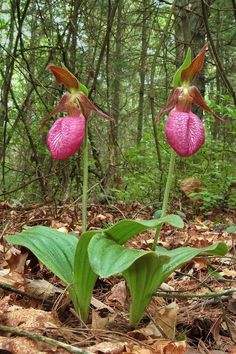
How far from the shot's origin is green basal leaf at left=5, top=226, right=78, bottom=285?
1.50 meters

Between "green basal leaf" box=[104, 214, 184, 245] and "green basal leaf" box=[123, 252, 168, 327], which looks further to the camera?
"green basal leaf" box=[123, 252, 168, 327]

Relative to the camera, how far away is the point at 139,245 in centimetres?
279

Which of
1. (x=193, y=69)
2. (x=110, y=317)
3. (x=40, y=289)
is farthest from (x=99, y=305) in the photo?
(x=193, y=69)

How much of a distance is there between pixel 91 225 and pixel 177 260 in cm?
175

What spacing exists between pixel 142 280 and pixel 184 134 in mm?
505

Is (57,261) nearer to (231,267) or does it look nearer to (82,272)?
(82,272)

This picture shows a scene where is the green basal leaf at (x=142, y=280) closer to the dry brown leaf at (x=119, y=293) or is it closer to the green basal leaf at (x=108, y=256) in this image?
the green basal leaf at (x=108, y=256)

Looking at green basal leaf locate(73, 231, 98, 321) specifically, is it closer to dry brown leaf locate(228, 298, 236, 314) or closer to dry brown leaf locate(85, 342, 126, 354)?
dry brown leaf locate(85, 342, 126, 354)

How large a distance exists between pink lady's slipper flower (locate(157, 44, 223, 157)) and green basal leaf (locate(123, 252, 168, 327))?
37 cm

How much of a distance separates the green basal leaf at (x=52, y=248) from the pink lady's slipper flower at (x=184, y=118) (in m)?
0.52

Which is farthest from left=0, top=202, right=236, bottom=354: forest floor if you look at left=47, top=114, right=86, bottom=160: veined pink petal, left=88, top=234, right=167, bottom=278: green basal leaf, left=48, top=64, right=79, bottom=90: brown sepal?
left=48, top=64, right=79, bottom=90: brown sepal

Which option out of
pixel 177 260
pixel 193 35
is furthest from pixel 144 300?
pixel 193 35

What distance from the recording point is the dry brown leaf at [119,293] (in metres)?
1.83

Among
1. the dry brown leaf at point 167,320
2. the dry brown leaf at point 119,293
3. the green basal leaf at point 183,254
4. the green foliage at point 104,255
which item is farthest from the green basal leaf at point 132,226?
the dry brown leaf at point 119,293
